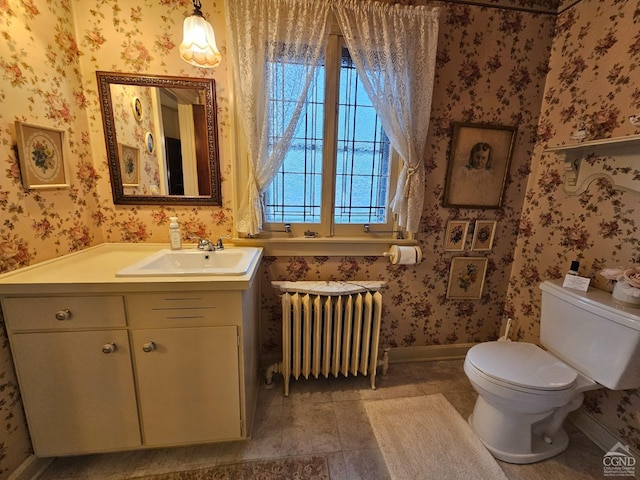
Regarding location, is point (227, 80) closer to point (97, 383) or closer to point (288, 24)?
point (288, 24)

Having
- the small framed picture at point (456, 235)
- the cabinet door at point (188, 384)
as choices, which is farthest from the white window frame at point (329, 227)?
the cabinet door at point (188, 384)

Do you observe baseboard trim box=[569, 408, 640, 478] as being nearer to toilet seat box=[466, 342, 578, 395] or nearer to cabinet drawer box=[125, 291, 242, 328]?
toilet seat box=[466, 342, 578, 395]

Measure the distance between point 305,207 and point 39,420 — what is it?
1.59 m

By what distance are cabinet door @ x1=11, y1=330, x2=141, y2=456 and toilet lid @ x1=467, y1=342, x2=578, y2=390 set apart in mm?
1633

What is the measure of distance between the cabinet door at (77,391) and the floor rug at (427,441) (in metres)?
1.22

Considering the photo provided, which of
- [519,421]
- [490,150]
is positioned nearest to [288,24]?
[490,150]

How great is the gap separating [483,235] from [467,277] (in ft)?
1.04

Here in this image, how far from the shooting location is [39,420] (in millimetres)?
1149

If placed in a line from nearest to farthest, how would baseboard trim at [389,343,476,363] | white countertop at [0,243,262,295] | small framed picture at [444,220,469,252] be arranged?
white countertop at [0,243,262,295], small framed picture at [444,220,469,252], baseboard trim at [389,343,476,363]

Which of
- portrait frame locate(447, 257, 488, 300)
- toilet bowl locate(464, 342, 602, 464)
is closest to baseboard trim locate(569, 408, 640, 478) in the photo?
toilet bowl locate(464, 342, 602, 464)

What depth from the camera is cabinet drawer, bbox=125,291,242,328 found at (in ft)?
3.65

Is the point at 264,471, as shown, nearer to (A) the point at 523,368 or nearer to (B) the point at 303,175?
(A) the point at 523,368

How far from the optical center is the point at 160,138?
1519 millimetres

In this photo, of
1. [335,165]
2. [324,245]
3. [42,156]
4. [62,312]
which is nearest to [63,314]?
[62,312]
